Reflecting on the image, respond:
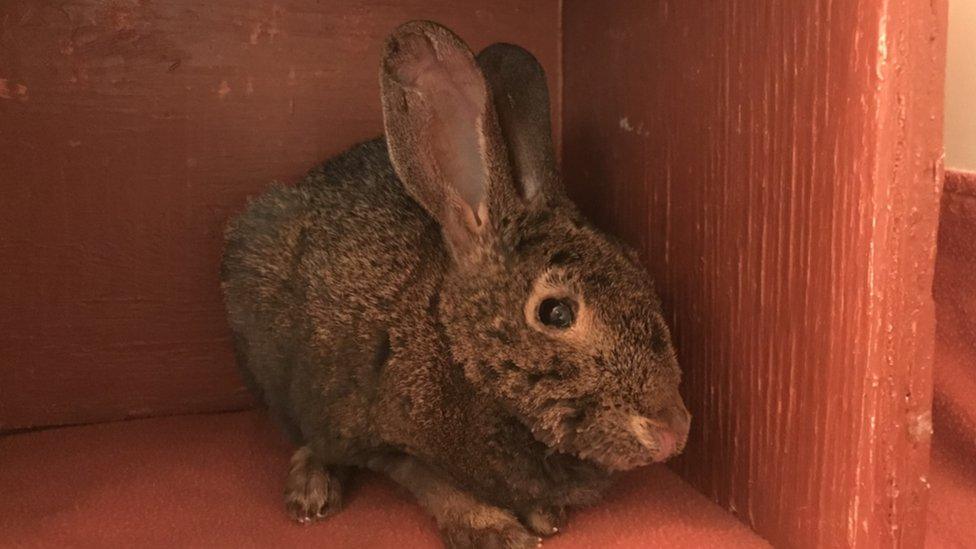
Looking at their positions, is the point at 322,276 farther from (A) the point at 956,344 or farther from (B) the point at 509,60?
(A) the point at 956,344

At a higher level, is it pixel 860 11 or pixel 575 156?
pixel 860 11

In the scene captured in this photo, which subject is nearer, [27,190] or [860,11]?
[860,11]

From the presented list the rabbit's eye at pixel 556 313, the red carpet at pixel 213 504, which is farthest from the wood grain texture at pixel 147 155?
the rabbit's eye at pixel 556 313

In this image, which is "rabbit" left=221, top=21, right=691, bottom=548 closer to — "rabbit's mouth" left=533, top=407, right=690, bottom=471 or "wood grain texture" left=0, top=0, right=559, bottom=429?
"rabbit's mouth" left=533, top=407, right=690, bottom=471

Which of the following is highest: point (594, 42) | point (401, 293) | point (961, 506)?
point (594, 42)

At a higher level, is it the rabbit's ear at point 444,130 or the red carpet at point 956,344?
→ the rabbit's ear at point 444,130

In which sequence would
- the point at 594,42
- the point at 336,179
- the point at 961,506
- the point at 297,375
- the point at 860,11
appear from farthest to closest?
the point at 594,42 < the point at 336,179 < the point at 297,375 < the point at 961,506 < the point at 860,11

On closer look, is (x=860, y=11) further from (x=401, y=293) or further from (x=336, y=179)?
(x=336, y=179)

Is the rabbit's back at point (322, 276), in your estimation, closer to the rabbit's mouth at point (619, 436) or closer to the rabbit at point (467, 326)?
the rabbit at point (467, 326)

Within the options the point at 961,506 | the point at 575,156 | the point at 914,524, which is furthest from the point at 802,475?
the point at 575,156
